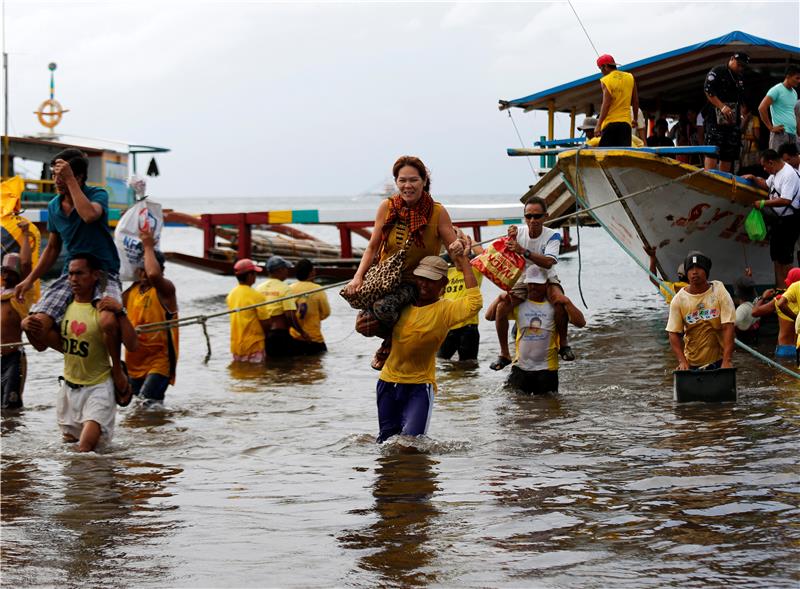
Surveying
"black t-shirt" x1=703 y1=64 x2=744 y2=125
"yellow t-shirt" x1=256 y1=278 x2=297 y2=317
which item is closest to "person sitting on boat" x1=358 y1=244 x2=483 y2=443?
"yellow t-shirt" x1=256 y1=278 x2=297 y2=317

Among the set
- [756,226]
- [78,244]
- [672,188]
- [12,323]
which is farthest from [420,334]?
[756,226]

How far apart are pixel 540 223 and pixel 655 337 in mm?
5655

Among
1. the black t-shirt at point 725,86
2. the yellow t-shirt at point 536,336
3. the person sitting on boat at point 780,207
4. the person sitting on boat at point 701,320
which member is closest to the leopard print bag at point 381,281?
the person sitting on boat at point 701,320

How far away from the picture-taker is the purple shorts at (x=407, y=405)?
270 inches

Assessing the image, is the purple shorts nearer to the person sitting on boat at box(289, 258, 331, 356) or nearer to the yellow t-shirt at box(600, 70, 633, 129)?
the person sitting on boat at box(289, 258, 331, 356)

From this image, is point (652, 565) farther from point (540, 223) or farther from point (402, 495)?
point (540, 223)

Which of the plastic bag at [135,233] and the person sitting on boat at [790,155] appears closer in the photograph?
the plastic bag at [135,233]

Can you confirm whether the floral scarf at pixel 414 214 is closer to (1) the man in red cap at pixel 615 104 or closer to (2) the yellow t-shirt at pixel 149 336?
(2) the yellow t-shirt at pixel 149 336

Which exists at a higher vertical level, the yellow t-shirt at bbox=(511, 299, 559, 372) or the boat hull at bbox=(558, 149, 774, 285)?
the boat hull at bbox=(558, 149, 774, 285)

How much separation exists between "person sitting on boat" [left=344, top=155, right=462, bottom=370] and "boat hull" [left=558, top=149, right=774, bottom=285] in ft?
20.5

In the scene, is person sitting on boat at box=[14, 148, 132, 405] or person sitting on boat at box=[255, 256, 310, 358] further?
person sitting on boat at box=[255, 256, 310, 358]

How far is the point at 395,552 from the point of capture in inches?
192

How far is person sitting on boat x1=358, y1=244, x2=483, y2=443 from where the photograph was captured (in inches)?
258

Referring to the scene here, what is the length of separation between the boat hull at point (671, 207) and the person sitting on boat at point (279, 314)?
3655 mm
